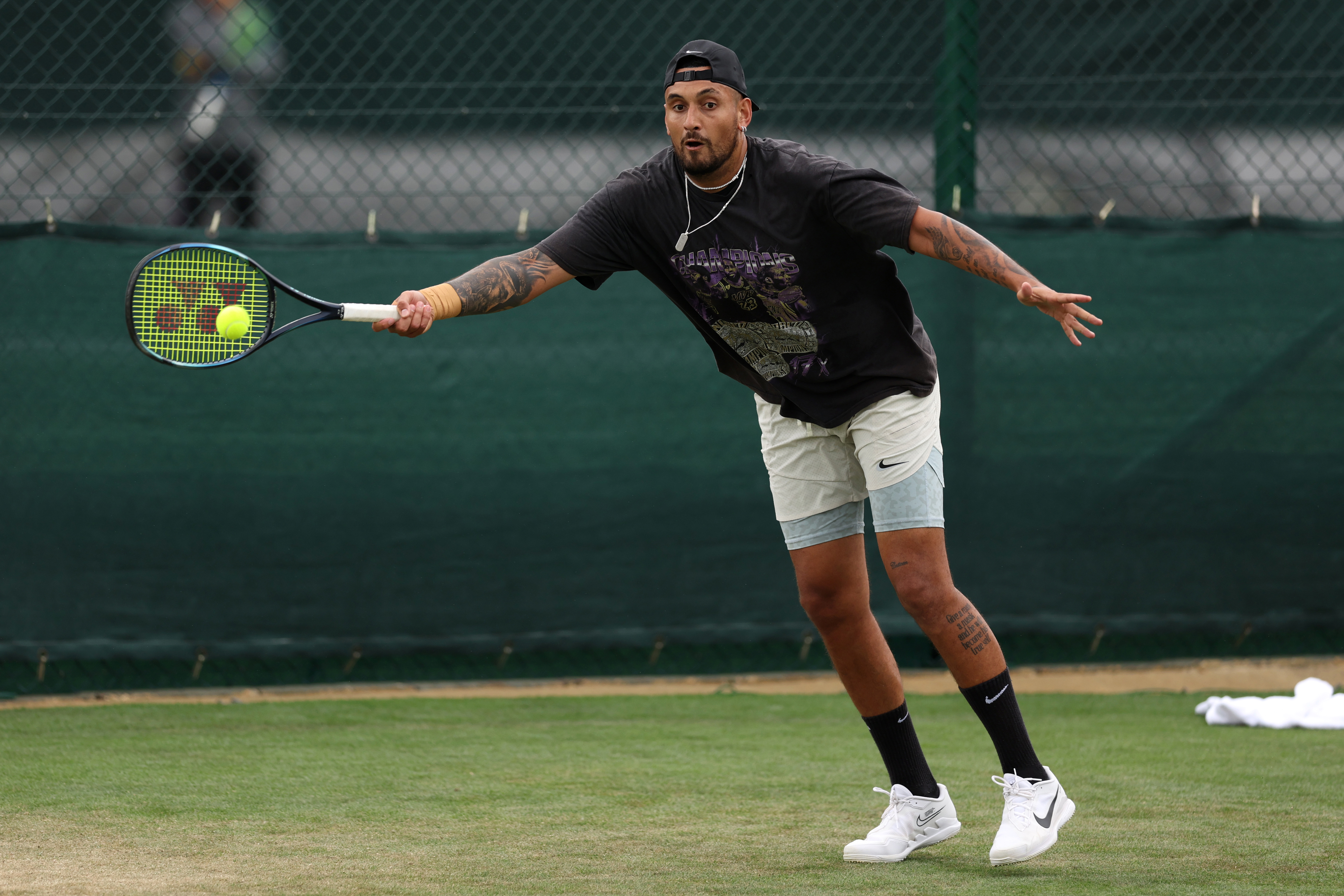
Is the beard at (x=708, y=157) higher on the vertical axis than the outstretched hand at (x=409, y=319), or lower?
higher

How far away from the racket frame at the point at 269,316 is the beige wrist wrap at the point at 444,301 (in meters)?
0.20

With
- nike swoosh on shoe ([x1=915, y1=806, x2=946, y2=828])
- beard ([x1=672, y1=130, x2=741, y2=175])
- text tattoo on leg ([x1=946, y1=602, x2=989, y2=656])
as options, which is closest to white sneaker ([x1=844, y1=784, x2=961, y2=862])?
nike swoosh on shoe ([x1=915, y1=806, x2=946, y2=828])

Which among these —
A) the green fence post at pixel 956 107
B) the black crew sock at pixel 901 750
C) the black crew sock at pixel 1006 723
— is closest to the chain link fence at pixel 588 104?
the green fence post at pixel 956 107

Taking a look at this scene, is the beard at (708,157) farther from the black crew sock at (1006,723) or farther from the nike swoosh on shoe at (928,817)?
the nike swoosh on shoe at (928,817)

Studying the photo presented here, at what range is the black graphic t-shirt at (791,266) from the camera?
3.20 m

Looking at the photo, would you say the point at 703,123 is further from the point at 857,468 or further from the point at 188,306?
the point at 188,306

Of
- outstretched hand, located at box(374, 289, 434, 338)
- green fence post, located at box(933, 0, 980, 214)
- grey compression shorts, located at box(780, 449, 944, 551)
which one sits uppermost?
green fence post, located at box(933, 0, 980, 214)

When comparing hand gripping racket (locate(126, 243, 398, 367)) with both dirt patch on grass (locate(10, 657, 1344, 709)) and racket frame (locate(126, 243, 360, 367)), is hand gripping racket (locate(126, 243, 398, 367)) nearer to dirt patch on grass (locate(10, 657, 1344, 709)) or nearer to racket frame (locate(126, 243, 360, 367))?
racket frame (locate(126, 243, 360, 367))

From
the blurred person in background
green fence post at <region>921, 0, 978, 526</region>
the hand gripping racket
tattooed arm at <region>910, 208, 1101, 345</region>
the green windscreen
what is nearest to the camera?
tattooed arm at <region>910, 208, 1101, 345</region>

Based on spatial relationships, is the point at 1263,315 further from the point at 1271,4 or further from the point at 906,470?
the point at 906,470

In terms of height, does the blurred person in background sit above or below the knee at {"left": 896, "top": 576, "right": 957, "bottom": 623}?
above

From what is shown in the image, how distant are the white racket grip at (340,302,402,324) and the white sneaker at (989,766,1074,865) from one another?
5.21 ft

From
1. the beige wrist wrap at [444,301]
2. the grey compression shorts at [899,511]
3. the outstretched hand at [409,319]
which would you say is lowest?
the grey compression shorts at [899,511]

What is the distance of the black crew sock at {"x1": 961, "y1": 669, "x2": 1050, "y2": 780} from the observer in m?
3.18
